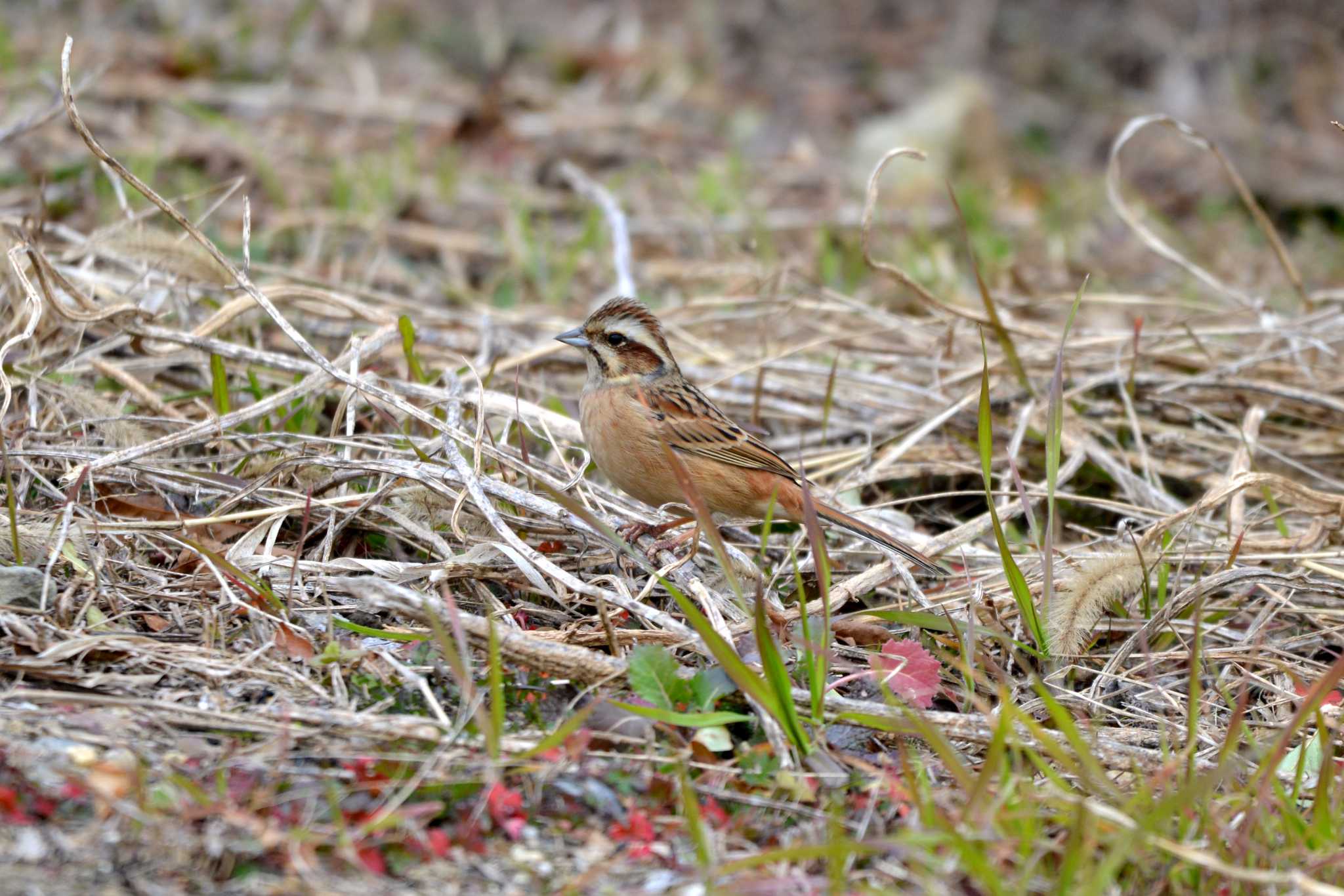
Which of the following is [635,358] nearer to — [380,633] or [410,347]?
[410,347]

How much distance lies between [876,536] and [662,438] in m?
0.85

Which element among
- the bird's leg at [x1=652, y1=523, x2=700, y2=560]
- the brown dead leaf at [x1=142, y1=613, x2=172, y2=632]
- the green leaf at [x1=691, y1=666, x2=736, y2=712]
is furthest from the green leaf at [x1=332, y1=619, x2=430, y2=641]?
the bird's leg at [x1=652, y1=523, x2=700, y2=560]

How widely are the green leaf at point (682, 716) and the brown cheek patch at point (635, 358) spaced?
204 cm

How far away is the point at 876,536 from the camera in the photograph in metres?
4.38

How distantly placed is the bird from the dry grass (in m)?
0.16

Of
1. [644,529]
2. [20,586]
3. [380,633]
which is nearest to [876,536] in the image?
[644,529]

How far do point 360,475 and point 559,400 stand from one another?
151 centimetres

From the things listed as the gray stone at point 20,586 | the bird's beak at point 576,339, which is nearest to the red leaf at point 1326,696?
the bird's beak at point 576,339

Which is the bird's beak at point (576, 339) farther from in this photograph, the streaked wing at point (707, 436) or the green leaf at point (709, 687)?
the green leaf at point (709, 687)

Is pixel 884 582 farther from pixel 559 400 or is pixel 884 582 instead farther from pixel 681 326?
pixel 681 326

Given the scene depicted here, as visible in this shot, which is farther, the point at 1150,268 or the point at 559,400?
the point at 1150,268

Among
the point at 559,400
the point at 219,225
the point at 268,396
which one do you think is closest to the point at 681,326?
the point at 559,400

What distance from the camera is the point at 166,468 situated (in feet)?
14.2

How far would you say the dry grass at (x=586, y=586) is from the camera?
2.86 m
